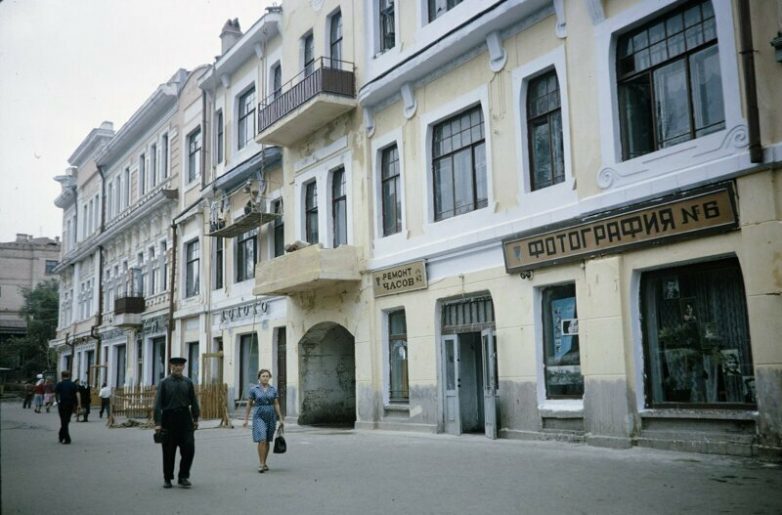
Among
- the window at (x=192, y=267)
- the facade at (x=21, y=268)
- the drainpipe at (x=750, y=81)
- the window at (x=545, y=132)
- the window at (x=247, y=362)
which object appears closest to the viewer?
the drainpipe at (x=750, y=81)

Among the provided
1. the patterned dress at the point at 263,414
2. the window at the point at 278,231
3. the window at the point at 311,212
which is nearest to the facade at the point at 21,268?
the window at the point at 278,231

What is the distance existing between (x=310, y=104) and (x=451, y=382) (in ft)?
26.1

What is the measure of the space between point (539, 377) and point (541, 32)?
6385 mm

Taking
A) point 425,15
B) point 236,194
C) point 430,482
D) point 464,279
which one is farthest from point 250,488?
point 236,194

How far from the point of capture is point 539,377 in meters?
13.8

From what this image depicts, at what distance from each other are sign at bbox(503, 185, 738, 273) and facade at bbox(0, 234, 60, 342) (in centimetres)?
6880

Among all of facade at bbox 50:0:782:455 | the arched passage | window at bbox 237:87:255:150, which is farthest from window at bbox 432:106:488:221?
window at bbox 237:87:255:150

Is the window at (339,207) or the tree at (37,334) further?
the tree at (37,334)

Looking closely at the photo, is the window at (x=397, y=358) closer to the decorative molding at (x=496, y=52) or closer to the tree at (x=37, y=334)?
the decorative molding at (x=496, y=52)

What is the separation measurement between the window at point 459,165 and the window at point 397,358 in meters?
2.91

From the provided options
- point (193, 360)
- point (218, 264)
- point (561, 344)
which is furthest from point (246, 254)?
point (561, 344)

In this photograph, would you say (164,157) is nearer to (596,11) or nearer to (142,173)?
(142,173)

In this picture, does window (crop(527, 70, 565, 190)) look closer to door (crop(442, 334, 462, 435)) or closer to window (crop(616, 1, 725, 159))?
window (crop(616, 1, 725, 159))

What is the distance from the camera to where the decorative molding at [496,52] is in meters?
15.0
